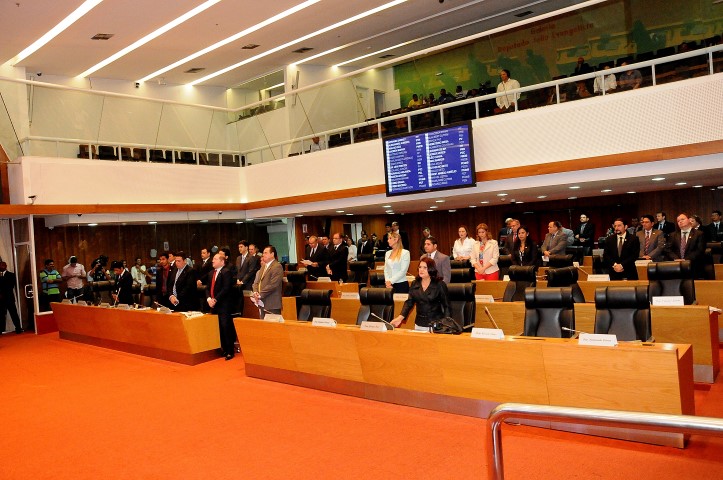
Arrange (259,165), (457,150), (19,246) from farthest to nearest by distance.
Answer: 1. (259,165)
2. (19,246)
3. (457,150)

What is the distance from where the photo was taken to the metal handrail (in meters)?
1.67

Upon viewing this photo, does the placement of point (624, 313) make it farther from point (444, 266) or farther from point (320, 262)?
point (320, 262)

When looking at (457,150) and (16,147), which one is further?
(16,147)

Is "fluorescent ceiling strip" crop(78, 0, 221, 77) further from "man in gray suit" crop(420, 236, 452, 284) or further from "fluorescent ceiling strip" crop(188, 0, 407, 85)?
"man in gray suit" crop(420, 236, 452, 284)

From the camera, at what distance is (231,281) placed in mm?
8750

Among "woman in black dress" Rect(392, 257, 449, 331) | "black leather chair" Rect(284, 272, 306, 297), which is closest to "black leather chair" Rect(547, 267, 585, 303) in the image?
"woman in black dress" Rect(392, 257, 449, 331)

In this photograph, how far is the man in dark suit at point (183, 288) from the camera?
9455 mm

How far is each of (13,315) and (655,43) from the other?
13.1 meters

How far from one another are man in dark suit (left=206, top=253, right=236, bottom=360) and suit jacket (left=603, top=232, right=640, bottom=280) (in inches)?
209

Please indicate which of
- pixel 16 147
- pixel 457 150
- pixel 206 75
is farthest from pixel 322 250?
pixel 206 75

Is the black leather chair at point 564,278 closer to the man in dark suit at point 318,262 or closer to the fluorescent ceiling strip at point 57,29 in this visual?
the man in dark suit at point 318,262

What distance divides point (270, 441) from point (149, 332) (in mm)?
4811

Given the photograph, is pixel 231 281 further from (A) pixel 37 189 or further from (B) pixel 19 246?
(B) pixel 19 246

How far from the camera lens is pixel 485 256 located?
9336 mm
